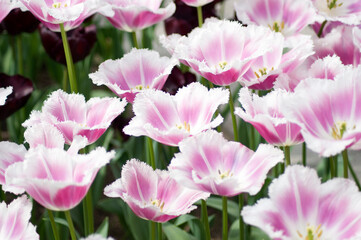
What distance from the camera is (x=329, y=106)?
3.38 feet

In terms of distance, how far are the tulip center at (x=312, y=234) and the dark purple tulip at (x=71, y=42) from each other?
955mm

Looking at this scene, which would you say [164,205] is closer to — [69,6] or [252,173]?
[252,173]

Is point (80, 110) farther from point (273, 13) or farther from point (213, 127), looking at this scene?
point (273, 13)

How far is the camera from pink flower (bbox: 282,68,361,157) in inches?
38.6

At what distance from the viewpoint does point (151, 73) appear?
1.34 metres

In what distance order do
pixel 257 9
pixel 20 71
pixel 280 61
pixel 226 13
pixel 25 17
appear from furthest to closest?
1. pixel 226 13
2. pixel 20 71
3. pixel 25 17
4. pixel 257 9
5. pixel 280 61

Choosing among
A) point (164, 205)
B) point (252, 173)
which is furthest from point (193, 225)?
point (252, 173)

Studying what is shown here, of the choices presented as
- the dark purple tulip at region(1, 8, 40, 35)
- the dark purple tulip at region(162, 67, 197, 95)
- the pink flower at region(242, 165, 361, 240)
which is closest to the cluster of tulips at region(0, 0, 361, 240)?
the pink flower at region(242, 165, 361, 240)

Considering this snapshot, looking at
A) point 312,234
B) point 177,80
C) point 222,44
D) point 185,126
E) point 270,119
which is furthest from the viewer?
point 177,80


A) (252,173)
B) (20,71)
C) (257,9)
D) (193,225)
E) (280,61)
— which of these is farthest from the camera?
(20,71)

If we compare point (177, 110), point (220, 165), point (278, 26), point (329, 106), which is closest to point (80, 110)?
point (177, 110)

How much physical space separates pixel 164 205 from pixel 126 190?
0.22ft

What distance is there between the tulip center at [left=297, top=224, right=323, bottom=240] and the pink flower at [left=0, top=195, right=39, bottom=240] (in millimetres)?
348

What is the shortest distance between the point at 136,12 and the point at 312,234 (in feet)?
2.17
